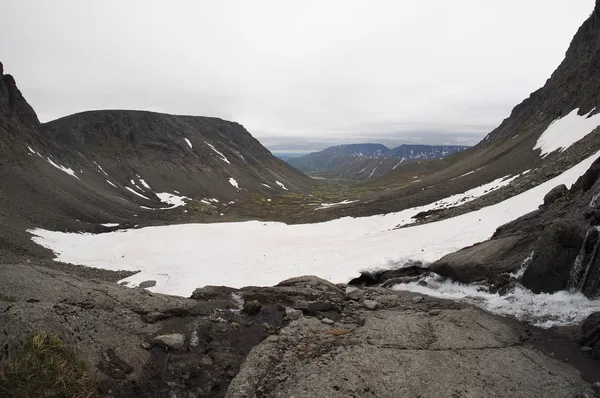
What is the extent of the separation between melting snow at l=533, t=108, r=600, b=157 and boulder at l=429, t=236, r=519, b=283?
4448 centimetres

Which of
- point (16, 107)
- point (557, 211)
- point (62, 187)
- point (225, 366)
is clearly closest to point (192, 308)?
point (225, 366)

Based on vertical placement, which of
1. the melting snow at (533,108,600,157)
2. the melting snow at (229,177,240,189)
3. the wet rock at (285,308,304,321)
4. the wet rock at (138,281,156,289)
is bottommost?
the wet rock at (138,281,156,289)

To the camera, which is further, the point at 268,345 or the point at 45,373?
the point at 268,345

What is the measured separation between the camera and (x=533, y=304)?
14.4 metres

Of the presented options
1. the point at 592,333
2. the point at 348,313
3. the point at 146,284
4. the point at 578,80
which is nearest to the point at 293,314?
the point at 348,313

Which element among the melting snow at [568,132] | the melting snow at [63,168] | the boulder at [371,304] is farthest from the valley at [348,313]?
the melting snow at [63,168]

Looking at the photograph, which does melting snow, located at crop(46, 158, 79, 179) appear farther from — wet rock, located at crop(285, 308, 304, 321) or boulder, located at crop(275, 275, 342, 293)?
wet rock, located at crop(285, 308, 304, 321)

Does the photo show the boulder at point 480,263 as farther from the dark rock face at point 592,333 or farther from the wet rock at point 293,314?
the wet rock at point 293,314

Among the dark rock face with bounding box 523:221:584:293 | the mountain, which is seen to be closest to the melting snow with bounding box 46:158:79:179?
the mountain

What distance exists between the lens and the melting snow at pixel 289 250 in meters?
22.8

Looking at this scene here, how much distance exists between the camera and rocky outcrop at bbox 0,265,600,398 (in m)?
8.89

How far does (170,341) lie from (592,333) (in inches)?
541

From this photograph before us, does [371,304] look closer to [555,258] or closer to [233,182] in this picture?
[555,258]

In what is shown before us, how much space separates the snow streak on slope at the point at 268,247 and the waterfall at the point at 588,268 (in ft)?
27.6
